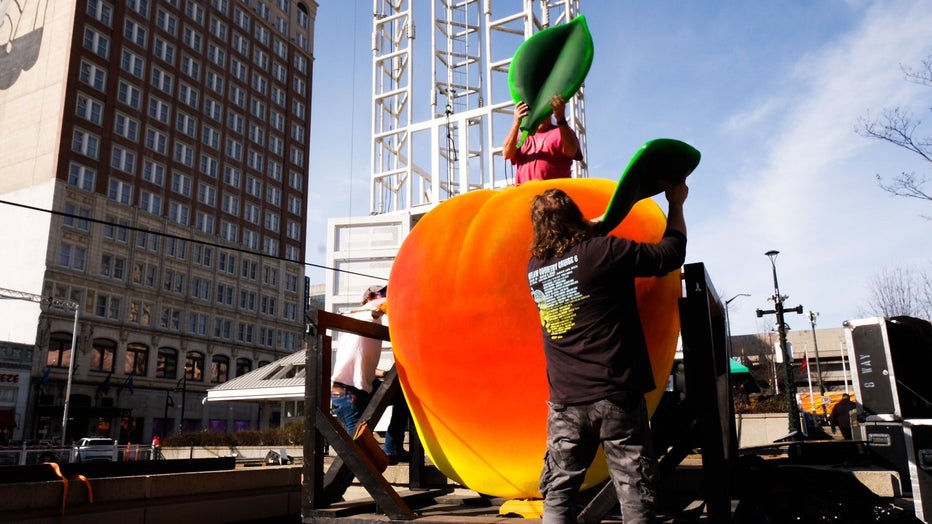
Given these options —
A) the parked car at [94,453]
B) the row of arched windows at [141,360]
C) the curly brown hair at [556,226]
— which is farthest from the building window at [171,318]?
the curly brown hair at [556,226]

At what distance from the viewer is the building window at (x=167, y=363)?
171 ft

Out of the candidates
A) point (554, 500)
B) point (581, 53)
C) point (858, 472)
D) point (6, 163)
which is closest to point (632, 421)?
point (554, 500)

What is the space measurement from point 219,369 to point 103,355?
10.5 metres

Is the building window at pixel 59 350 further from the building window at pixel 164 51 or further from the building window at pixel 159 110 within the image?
the building window at pixel 164 51

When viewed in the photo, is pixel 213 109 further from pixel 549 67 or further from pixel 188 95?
pixel 549 67

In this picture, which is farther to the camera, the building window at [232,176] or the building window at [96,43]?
the building window at [232,176]

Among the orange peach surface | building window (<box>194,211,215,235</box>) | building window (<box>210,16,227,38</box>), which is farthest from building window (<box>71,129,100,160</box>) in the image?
the orange peach surface

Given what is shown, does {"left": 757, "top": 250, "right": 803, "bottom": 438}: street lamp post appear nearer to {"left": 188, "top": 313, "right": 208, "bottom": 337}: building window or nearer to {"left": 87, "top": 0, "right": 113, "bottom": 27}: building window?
{"left": 188, "top": 313, "right": 208, "bottom": 337}: building window

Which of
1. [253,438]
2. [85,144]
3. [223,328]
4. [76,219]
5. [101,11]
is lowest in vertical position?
[253,438]

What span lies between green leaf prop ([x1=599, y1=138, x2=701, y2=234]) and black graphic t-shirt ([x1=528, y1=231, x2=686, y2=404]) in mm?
260

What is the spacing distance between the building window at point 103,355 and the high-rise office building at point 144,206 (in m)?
0.10

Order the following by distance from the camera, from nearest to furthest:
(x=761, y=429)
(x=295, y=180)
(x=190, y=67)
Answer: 1. (x=761, y=429)
2. (x=190, y=67)
3. (x=295, y=180)

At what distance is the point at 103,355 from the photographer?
48.1 m

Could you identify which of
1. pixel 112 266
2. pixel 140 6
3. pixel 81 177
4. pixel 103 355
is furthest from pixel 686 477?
pixel 140 6
